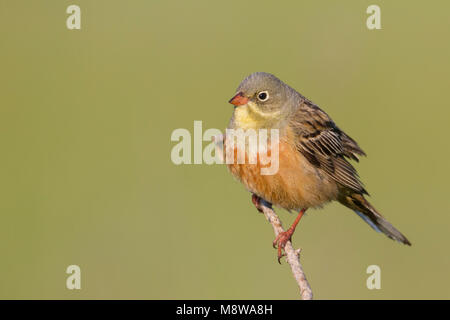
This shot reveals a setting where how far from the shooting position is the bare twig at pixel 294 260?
4037mm

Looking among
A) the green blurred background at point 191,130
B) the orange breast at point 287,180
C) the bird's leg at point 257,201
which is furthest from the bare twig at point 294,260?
the green blurred background at point 191,130

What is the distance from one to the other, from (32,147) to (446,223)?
20.0ft

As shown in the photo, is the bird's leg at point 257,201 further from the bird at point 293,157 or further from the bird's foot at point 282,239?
the bird's foot at point 282,239

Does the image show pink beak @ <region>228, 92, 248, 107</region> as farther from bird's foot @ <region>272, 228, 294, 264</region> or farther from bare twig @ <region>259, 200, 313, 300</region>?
bird's foot @ <region>272, 228, 294, 264</region>

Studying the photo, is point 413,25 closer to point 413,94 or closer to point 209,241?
point 413,94

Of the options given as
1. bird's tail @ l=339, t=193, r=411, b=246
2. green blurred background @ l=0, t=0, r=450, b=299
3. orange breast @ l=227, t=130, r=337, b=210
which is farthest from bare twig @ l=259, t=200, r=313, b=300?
green blurred background @ l=0, t=0, r=450, b=299

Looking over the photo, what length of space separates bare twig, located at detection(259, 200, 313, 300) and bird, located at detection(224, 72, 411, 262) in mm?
79

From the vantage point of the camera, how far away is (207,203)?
875 cm

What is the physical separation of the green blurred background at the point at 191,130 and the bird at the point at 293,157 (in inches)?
78.0

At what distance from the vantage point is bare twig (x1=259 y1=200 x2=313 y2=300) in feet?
13.2

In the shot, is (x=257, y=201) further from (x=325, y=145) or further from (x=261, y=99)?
(x=261, y=99)

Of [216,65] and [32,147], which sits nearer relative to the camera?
[32,147]

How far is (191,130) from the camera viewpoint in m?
9.36

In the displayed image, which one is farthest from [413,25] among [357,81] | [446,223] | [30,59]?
[30,59]
